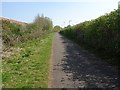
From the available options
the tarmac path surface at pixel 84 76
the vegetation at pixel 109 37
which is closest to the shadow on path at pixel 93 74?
the tarmac path surface at pixel 84 76

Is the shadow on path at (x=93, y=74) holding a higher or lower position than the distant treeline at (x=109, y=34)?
lower

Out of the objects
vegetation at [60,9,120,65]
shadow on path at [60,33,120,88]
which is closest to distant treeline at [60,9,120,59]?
vegetation at [60,9,120,65]

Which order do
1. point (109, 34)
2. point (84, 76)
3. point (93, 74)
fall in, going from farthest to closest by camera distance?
1. point (109, 34)
2. point (93, 74)
3. point (84, 76)

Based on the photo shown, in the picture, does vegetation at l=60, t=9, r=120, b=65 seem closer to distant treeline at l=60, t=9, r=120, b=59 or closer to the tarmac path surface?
distant treeline at l=60, t=9, r=120, b=59

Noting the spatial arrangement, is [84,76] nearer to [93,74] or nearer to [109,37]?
[93,74]

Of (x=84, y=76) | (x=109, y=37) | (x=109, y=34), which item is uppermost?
(x=109, y=34)

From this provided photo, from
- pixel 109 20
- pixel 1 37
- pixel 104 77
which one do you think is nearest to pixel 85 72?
pixel 104 77

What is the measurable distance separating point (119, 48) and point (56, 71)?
3850mm

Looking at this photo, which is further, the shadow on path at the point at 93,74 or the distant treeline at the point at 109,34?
the distant treeline at the point at 109,34

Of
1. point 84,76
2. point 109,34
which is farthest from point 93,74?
point 109,34

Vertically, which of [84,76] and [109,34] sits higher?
[109,34]

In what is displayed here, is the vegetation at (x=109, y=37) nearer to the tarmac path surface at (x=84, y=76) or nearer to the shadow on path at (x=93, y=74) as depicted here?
the shadow on path at (x=93, y=74)

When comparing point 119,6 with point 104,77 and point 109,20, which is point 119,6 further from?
point 104,77

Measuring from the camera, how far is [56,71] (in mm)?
12219
